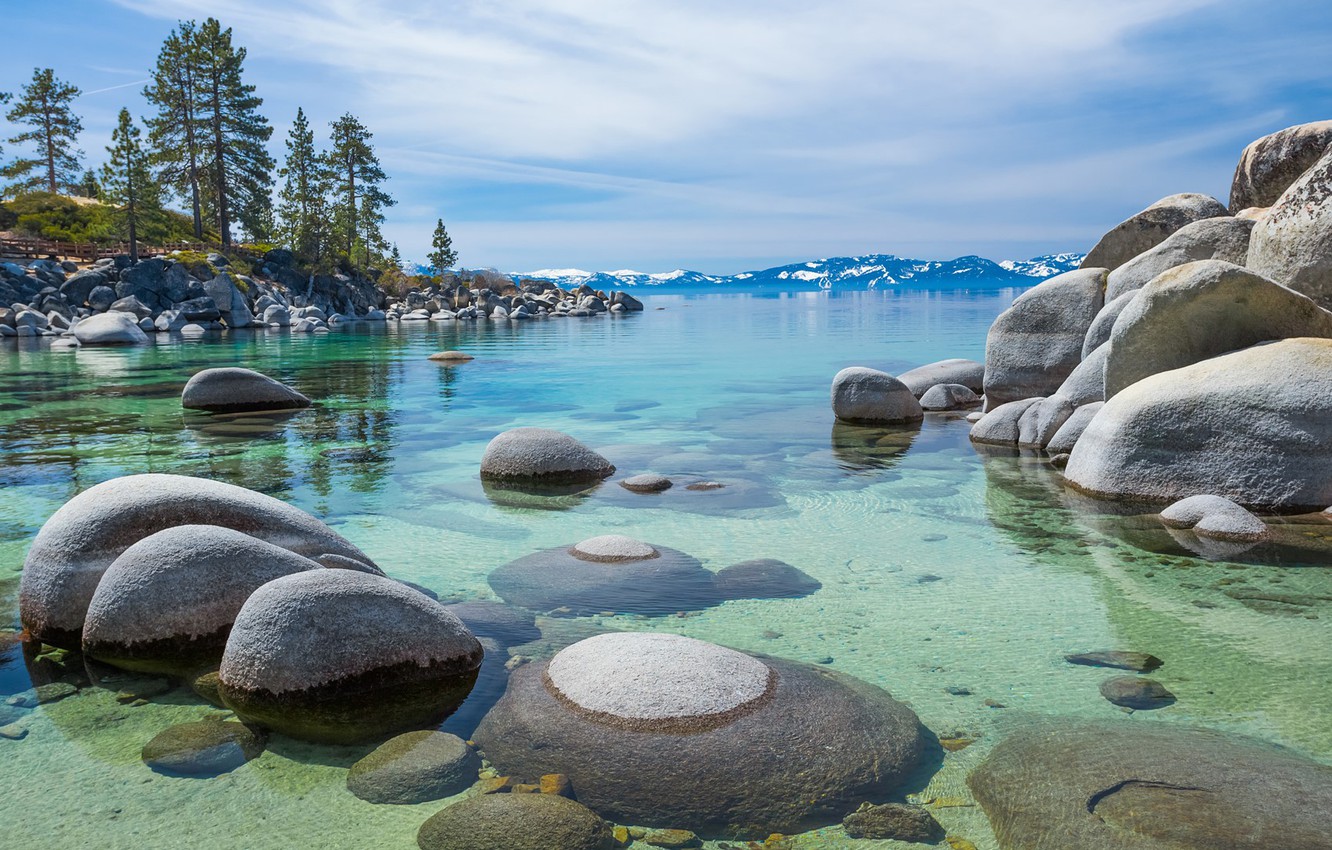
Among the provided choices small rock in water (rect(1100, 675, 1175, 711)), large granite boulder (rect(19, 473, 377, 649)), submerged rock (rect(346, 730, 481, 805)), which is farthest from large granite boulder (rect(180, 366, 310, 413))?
small rock in water (rect(1100, 675, 1175, 711))

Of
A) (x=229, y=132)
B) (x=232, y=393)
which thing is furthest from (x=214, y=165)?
Result: (x=232, y=393)

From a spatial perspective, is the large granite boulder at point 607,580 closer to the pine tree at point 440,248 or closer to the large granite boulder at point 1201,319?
the large granite boulder at point 1201,319

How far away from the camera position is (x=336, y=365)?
30.1 meters

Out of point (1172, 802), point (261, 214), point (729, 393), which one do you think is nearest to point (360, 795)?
point (1172, 802)

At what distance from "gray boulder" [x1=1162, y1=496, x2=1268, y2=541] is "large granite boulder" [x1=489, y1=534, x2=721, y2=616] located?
473 centimetres

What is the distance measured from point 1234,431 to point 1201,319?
2021 mm

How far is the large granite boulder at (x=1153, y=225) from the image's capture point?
52.9 feet

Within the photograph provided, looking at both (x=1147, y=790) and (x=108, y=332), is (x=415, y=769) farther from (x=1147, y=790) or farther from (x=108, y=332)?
(x=108, y=332)

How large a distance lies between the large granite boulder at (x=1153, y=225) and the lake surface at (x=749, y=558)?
4.35 m

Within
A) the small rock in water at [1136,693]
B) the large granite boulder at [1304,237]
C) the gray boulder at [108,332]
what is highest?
the large granite boulder at [1304,237]

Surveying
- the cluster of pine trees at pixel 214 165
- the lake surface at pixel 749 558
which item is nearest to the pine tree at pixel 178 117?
the cluster of pine trees at pixel 214 165

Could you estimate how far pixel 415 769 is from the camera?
13.9 ft

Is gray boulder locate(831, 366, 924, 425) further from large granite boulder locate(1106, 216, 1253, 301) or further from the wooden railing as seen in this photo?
the wooden railing

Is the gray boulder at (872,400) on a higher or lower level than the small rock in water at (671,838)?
higher
